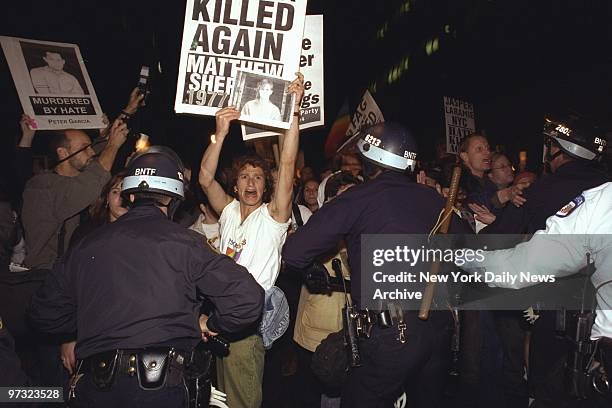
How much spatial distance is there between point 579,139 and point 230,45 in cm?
280

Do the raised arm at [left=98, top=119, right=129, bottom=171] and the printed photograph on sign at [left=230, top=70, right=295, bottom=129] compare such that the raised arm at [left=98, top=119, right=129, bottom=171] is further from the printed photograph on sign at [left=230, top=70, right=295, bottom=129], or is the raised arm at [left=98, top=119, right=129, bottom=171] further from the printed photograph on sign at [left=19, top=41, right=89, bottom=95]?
the printed photograph on sign at [left=230, top=70, right=295, bottom=129]

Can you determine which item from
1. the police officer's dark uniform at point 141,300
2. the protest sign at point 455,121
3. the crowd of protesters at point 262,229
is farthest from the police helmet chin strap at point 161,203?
the protest sign at point 455,121

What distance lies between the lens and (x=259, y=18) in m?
4.34

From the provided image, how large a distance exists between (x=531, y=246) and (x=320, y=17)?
3219mm

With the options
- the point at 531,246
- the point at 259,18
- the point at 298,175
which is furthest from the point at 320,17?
the point at 298,175

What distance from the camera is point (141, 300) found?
2.86 meters

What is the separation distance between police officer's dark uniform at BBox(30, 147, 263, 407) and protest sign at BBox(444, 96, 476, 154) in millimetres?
6328

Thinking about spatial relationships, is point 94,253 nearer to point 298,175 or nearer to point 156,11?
point 298,175

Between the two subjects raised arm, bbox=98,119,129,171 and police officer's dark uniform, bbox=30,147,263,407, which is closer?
police officer's dark uniform, bbox=30,147,263,407

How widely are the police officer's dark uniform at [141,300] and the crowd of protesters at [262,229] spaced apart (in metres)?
0.38

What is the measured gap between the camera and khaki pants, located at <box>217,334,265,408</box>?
429 cm

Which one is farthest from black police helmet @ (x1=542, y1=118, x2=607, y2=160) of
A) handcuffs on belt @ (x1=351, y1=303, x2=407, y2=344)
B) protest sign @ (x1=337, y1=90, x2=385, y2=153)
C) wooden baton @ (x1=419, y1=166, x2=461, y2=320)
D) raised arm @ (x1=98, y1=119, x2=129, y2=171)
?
raised arm @ (x1=98, y1=119, x2=129, y2=171)

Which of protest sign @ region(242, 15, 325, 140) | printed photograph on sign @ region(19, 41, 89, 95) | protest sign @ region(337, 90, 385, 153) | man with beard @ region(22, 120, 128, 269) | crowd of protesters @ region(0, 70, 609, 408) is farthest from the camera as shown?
protest sign @ region(337, 90, 385, 153)

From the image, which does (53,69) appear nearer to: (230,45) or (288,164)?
(230,45)
